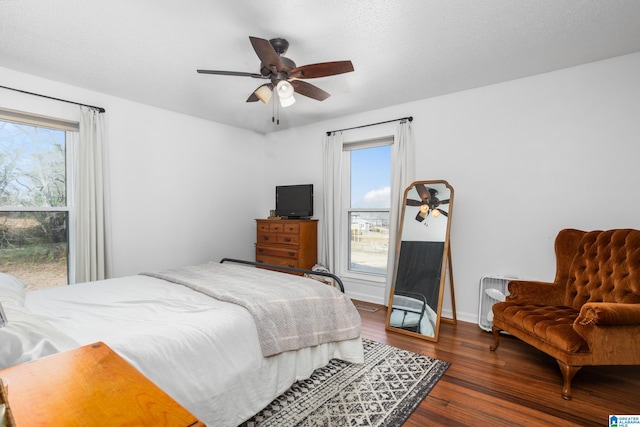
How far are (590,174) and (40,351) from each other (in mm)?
3956

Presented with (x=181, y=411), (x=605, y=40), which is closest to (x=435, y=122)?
(x=605, y=40)

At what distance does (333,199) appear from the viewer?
14.5 feet

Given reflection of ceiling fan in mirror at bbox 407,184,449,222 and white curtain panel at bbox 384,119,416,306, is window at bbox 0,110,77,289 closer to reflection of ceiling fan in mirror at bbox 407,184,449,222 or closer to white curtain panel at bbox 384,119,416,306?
white curtain panel at bbox 384,119,416,306

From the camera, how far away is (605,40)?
2.44 meters

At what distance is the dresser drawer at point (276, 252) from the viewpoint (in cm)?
434

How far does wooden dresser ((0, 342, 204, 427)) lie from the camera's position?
667 mm

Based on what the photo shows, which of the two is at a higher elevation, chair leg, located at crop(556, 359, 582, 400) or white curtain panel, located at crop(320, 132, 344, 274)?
white curtain panel, located at crop(320, 132, 344, 274)

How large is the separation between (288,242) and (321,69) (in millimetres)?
2598

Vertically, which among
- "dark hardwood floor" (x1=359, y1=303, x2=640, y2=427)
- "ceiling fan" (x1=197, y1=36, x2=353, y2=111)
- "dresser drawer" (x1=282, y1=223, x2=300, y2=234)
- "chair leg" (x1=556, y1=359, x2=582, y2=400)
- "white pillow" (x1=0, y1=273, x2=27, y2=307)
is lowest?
"dark hardwood floor" (x1=359, y1=303, x2=640, y2=427)

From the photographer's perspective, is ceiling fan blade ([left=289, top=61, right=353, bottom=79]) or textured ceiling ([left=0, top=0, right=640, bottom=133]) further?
ceiling fan blade ([left=289, top=61, right=353, bottom=79])

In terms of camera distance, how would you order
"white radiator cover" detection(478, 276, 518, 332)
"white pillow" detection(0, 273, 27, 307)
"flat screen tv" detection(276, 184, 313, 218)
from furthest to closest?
1. "flat screen tv" detection(276, 184, 313, 218)
2. "white radiator cover" detection(478, 276, 518, 332)
3. "white pillow" detection(0, 273, 27, 307)

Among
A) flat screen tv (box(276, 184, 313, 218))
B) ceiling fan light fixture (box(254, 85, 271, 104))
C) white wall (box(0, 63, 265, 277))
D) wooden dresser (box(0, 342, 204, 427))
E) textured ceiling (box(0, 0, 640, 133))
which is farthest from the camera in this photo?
flat screen tv (box(276, 184, 313, 218))

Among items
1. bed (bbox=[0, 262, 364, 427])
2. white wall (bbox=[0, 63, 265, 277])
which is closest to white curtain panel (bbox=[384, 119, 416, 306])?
bed (bbox=[0, 262, 364, 427])

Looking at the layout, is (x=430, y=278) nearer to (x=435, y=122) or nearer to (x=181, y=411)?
(x=435, y=122)
